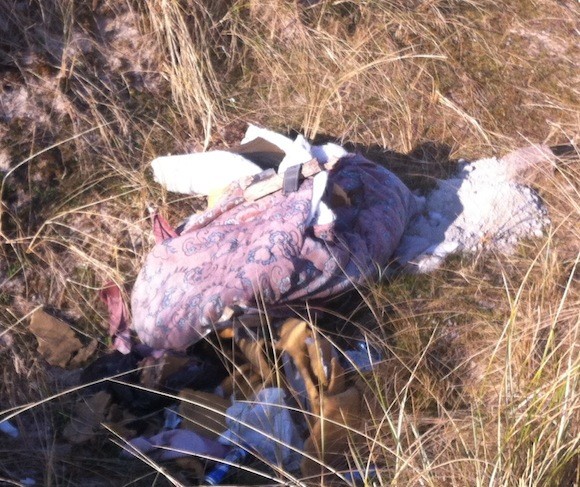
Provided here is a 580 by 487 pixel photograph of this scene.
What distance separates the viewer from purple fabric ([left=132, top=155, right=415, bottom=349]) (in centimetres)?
306

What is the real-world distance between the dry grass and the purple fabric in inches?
6.9

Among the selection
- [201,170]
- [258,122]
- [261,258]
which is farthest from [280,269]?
[258,122]

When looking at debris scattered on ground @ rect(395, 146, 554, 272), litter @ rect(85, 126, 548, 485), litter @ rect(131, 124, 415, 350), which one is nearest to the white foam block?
litter @ rect(85, 126, 548, 485)

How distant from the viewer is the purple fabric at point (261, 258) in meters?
3.06

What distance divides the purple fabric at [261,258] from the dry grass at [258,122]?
0.18 m

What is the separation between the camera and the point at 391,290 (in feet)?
10.7

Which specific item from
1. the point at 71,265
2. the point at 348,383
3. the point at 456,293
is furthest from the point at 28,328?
the point at 456,293

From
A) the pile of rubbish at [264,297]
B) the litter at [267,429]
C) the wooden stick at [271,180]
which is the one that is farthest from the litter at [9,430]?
the wooden stick at [271,180]

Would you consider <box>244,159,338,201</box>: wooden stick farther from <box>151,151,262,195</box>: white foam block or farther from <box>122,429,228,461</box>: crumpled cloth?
<box>122,429,228,461</box>: crumpled cloth

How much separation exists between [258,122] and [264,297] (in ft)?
3.92

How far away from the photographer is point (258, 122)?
4.03 metres

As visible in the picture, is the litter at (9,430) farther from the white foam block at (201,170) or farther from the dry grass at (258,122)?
the white foam block at (201,170)

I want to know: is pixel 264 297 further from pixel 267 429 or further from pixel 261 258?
pixel 267 429

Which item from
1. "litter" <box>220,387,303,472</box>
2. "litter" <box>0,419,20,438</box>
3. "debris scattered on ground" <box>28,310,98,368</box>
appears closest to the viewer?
"litter" <box>220,387,303,472</box>
